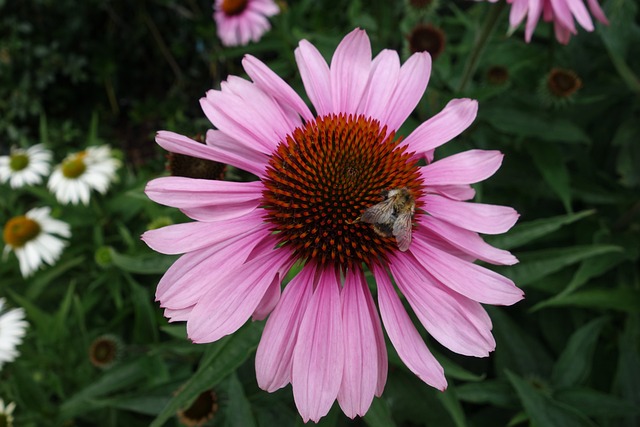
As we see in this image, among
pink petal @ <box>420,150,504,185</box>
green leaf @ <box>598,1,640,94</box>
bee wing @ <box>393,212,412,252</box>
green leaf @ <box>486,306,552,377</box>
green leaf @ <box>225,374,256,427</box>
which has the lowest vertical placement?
green leaf @ <box>225,374,256,427</box>

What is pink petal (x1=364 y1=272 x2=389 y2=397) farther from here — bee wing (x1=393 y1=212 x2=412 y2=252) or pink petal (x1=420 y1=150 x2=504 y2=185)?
pink petal (x1=420 y1=150 x2=504 y2=185)

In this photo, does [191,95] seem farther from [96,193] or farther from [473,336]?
[473,336]

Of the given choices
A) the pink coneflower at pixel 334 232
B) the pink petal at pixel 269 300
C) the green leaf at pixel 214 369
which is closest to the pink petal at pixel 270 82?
the pink coneflower at pixel 334 232

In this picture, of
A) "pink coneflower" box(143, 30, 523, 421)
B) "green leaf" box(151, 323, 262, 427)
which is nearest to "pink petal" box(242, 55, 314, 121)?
"pink coneflower" box(143, 30, 523, 421)

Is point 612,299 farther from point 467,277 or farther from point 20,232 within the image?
point 20,232

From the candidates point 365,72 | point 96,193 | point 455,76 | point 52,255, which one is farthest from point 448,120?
point 96,193
